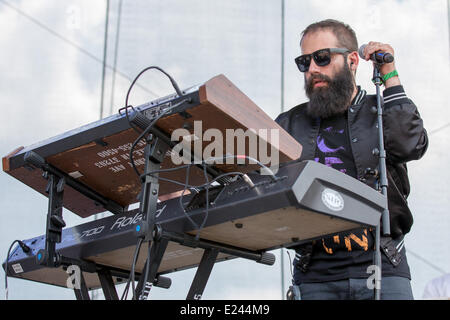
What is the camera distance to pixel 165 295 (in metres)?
3.59

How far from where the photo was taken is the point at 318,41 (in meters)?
2.13

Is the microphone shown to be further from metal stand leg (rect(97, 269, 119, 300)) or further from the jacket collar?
metal stand leg (rect(97, 269, 119, 300))

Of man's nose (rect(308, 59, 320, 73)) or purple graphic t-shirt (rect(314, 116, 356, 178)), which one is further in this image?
man's nose (rect(308, 59, 320, 73))

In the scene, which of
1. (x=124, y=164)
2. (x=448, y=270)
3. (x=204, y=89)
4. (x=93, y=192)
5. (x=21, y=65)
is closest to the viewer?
(x=204, y=89)

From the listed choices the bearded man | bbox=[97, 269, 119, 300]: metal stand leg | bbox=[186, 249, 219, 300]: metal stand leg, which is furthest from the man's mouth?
bbox=[97, 269, 119, 300]: metal stand leg

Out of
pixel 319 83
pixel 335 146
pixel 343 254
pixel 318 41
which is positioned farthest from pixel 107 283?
pixel 318 41

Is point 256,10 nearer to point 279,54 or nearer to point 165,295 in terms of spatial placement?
point 279,54

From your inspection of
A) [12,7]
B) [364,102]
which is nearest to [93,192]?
[364,102]

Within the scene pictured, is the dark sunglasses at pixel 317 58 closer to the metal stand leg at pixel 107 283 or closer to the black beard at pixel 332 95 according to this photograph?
the black beard at pixel 332 95

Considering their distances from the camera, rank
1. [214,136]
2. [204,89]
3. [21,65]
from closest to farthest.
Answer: [204,89]
[214,136]
[21,65]

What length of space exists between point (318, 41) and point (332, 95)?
0.21 metres

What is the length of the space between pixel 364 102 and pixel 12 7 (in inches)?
107

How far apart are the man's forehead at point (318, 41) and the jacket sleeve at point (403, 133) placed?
348 millimetres

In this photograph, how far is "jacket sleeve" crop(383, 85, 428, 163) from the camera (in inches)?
73.1
